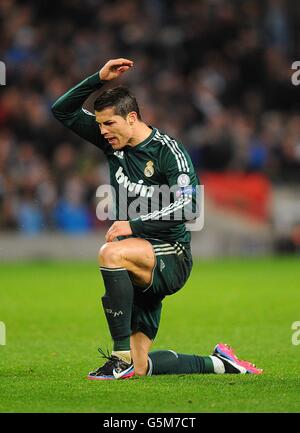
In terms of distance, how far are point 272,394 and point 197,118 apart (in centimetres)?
1447

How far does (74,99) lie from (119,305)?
156 centimetres

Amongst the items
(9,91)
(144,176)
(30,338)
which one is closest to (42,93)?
(9,91)

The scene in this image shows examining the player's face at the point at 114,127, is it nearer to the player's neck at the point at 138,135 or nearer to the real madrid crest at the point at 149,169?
the player's neck at the point at 138,135

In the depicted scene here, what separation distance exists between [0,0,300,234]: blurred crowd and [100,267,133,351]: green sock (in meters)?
11.1

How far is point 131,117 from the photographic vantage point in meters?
7.04

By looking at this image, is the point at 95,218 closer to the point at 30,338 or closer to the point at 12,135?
the point at 12,135

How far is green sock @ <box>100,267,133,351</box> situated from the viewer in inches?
263

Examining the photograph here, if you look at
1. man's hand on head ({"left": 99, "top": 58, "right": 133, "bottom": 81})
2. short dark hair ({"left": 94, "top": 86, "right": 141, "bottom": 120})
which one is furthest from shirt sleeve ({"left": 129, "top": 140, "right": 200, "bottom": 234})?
man's hand on head ({"left": 99, "top": 58, "right": 133, "bottom": 81})

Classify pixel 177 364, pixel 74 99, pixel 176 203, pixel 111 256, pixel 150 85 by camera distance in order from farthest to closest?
1. pixel 150 85
2. pixel 74 99
3. pixel 177 364
4. pixel 176 203
5. pixel 111 256

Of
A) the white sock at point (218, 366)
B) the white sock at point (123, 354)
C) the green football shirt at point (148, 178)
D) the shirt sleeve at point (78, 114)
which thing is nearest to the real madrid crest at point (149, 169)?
the green football shirt at point (148, 178)

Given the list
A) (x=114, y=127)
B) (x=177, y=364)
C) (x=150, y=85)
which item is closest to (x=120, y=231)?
(x=114, y=127)

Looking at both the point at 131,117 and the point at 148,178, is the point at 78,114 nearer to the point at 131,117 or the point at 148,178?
the point at 131,117
